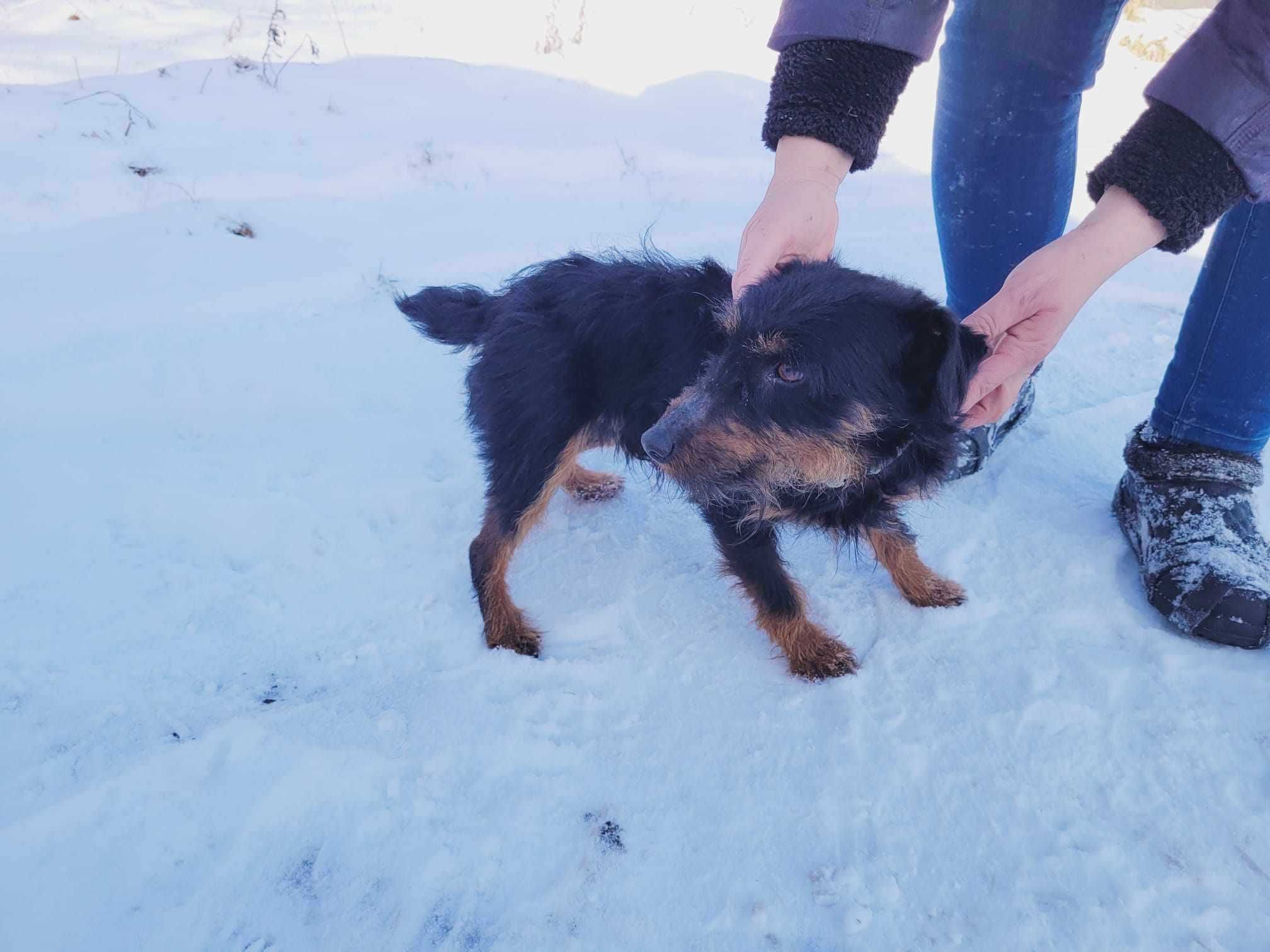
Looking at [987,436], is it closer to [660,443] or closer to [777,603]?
[777,603]

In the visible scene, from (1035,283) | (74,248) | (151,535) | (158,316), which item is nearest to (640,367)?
(1035,283)

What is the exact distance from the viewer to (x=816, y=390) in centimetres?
196

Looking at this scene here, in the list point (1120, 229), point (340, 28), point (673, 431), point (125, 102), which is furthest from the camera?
point (340, 28)

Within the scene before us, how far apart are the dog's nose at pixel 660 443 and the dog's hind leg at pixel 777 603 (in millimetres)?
337

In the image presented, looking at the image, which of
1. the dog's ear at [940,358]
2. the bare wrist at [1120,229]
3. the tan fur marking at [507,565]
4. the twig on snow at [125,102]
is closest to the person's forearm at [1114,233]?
the bare wrist at [1120,229]

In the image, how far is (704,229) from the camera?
4.50 m

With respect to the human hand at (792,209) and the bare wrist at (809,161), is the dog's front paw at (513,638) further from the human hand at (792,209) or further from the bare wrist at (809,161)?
the bare wrist at (809,161)

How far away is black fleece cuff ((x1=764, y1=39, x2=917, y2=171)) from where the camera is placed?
218 centimetres

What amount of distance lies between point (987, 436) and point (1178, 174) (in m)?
1.18

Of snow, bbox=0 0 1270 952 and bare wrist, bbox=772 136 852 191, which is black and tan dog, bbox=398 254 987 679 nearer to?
snow, bbox=0 0 1270 952

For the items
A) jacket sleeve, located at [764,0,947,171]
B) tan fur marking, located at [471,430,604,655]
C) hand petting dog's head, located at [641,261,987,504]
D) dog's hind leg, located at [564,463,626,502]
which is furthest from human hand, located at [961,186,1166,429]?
dog's hind leg, located at [564,463,626,502]

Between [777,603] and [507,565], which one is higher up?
[777,603]

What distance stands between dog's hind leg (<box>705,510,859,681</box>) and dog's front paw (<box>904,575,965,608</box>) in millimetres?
334

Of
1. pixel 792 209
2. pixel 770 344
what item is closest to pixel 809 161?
pixel 792 209
